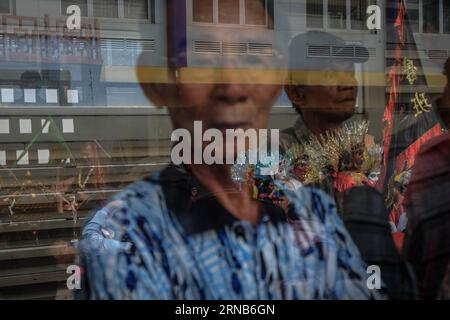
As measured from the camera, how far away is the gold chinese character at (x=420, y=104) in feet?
6.80

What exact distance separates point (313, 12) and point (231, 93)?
1.37ft

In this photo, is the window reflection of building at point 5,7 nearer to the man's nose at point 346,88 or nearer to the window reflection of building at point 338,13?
the window reflection of building at point 338,13

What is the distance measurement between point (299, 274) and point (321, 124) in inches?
22.2

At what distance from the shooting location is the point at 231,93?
74.7 inches

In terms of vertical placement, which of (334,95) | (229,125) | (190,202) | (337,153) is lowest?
(190,202)

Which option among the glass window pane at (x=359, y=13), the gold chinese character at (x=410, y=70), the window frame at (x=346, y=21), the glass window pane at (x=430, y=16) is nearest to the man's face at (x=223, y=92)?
the window frame at (x=346, y=21)

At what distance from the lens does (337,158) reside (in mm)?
2037

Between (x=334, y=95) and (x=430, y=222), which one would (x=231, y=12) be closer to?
(x=334, y=95)

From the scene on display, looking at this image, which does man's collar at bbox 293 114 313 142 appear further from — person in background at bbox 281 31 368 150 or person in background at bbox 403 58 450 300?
person in background at bbox 403 58 450 300

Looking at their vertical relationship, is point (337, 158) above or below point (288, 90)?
below

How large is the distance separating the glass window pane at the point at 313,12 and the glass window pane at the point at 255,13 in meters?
0.16

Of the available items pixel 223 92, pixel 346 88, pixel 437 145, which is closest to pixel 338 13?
pixel 346 88
